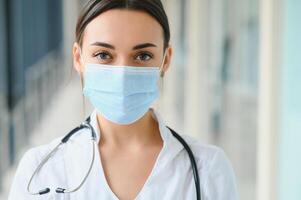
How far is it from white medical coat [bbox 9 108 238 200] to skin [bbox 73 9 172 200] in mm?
26

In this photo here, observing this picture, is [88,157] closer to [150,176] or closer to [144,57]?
[150,176]

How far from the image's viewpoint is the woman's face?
1.01 metres

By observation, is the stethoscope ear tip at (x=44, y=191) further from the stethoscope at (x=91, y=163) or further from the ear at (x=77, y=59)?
the ear at (x=77, y=59)

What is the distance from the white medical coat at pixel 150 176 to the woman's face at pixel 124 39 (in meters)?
0.17

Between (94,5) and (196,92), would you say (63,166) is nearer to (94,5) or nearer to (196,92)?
(94,5)

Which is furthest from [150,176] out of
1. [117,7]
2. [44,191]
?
[117,7]

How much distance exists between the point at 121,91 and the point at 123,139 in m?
0.11

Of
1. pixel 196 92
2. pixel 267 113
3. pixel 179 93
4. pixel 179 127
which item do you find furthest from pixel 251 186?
pixel 179 93

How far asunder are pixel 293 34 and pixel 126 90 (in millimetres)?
775

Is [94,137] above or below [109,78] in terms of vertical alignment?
below

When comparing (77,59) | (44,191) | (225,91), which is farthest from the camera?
(225,91)

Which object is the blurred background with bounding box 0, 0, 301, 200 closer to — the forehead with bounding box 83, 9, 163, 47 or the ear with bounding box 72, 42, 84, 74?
the ear with bounding box 72, 42, 84, 74

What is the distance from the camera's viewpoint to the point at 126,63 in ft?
3.41

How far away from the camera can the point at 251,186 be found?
2398mm
